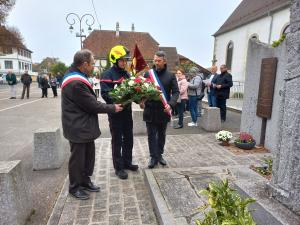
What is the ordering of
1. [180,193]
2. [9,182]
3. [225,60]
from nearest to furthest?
[9,182]
[180,193]
[225,60]

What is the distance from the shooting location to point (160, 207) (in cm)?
301

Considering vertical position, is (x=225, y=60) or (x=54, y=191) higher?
(x=225, y=60)

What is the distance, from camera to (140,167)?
184 inches

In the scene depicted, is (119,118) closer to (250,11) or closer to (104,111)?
(104,111)

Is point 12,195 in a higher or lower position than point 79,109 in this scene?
lower

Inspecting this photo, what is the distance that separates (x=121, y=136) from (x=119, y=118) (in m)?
0.33

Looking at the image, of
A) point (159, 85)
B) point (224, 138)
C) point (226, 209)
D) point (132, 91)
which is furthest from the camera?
point (224, 138)

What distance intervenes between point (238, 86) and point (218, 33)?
16076mm

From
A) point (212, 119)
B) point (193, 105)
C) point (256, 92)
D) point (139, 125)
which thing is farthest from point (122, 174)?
point (193, 105)

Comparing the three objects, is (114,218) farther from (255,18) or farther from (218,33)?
(218,33)

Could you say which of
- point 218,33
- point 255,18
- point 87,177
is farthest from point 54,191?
point 218,33

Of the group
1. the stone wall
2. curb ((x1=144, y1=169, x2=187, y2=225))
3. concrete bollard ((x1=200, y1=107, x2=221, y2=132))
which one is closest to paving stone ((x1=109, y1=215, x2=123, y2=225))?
curb ((x1=144, y1=169, x2=187, y2=225))

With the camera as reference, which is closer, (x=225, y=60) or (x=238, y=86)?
(x=238, y=86)

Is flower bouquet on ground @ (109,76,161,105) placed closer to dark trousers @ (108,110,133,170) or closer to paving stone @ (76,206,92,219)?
dark trousers @ (108,110,133,170)
